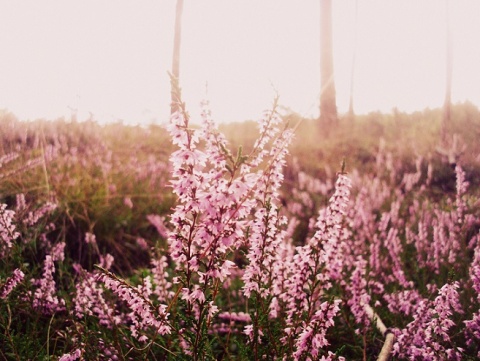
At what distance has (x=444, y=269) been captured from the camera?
312 cm

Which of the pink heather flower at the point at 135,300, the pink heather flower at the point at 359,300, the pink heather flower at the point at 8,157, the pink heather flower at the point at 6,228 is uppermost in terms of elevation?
the pink heather flower at the point at 8,157

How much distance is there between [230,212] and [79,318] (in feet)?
5.09

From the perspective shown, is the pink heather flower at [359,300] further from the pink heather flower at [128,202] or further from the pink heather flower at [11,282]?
the pink heather flower at [128,202]

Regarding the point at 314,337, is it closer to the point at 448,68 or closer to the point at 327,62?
the point at 448,68

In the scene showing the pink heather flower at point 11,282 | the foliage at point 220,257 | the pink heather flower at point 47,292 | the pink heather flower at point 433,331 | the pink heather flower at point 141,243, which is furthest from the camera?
the pink heather flower at point 141,243

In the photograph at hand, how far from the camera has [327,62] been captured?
10.5 metres

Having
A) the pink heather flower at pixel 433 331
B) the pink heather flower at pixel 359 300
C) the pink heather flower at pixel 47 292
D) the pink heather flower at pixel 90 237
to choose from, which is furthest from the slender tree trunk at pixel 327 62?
the pink heather flower at pixel 47 292

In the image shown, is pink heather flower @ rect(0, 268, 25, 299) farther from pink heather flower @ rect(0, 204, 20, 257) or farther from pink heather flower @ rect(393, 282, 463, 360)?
pink heather flower @ rect(393, 282, 463, 360)

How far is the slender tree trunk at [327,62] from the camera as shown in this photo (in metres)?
10.4

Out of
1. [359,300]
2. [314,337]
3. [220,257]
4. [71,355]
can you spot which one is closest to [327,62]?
[359,300]

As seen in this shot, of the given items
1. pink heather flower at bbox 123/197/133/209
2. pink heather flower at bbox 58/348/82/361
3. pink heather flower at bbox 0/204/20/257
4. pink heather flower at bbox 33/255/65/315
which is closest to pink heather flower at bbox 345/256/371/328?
pink heather flower at bbox 58/348/82/361

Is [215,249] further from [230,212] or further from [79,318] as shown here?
[79,318]

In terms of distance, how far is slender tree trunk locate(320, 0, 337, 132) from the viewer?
1038cm

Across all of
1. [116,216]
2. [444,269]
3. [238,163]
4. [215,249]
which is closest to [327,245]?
[215,249]
